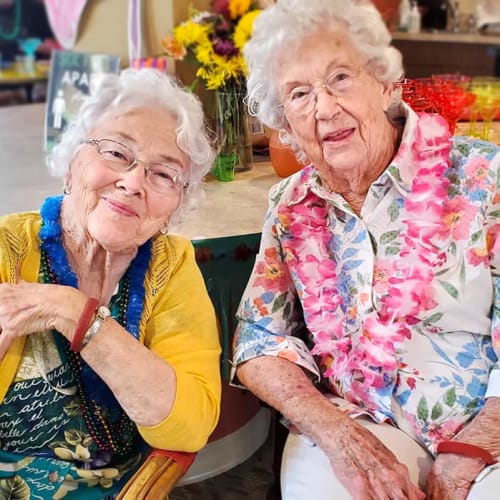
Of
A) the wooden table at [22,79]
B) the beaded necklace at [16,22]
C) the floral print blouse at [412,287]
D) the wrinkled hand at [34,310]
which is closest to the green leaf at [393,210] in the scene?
the floral print blouse at [412,287]

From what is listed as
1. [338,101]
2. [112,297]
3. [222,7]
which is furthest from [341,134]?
[222,7]

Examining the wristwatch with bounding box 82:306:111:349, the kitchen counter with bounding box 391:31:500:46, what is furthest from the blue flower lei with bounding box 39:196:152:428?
the kitchen counter with bounding box 391:31:500:46

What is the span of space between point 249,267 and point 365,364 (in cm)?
49

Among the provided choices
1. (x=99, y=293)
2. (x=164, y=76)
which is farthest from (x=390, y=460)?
(x=164, y=76)

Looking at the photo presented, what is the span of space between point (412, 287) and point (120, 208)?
1.93ft

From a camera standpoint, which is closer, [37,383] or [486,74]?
[37,383]

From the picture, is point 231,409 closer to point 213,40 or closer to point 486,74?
point 213,40

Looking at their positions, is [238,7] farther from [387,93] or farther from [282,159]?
[387,93]

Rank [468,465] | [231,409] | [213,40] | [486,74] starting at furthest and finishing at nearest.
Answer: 1. [486,74]
2. [231,409]
3. [213,40]
4. [468,465]

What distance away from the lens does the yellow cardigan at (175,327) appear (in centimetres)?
128

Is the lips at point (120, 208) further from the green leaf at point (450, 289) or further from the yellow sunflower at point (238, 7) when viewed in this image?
the yellow sunflower at point (238, 7)

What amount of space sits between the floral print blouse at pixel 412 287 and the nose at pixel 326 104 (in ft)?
0.53

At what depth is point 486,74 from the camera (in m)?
4.94

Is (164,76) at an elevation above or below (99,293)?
above
